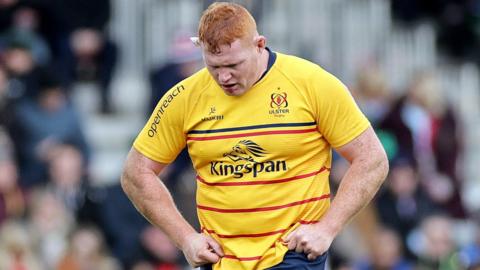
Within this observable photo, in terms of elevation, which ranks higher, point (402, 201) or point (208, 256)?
point (208, 256)

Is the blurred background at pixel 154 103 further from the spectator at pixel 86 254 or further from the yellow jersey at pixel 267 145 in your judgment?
the yellow jersey at pixel 267 145

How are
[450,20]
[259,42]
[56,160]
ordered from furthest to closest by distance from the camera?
[450,20]
[56,160]
[259,42]

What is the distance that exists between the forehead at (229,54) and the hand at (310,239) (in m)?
0.93

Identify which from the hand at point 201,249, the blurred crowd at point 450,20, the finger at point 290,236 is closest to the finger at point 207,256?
the hand at point 201,249

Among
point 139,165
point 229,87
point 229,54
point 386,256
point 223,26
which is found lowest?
point 386,256

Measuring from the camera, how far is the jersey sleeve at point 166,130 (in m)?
8.14

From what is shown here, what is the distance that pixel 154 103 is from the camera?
15711 millimetres

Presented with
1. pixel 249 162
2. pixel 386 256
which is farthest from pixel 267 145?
pixel 386 256

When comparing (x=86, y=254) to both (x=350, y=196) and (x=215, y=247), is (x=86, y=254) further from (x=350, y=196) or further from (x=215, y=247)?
(x=350, y=196)

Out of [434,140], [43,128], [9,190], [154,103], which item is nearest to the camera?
[9,190]

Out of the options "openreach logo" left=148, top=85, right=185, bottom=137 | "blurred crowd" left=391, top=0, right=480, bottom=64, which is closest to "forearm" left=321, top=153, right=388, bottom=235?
"openreach logo" left=148, top=85, right=185, bottom=137

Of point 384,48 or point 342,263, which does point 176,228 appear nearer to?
point 342,263

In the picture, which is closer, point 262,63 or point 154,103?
point 262,63

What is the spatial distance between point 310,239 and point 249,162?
492mm
